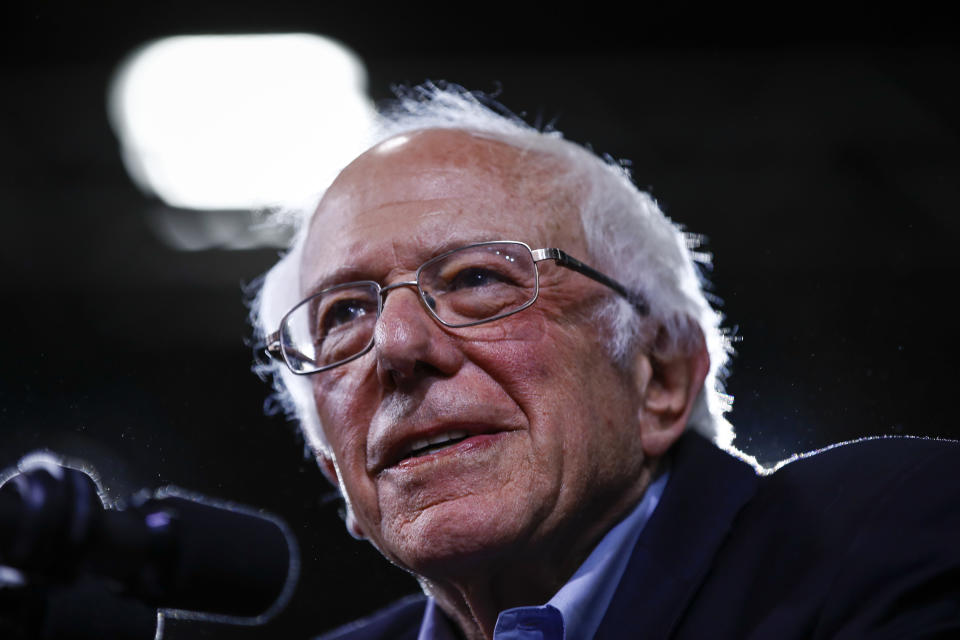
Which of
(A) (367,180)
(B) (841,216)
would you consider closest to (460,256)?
(A) (367,180)

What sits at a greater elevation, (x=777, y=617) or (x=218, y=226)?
(x=777, y=617)

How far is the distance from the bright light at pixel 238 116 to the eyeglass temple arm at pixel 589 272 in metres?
0.73

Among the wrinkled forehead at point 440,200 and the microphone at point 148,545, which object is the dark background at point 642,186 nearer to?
the wrinkled forehead at point 440,200

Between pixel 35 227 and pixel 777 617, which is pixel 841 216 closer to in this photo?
pixel 777 617

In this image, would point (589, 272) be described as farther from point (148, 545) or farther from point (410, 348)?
point (148, 545)

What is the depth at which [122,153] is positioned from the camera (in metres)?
2.72

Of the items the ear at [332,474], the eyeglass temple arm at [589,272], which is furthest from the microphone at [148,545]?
the ear at [332,474]

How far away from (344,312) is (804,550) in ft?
3.18

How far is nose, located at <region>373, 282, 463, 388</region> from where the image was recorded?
4.97 feet

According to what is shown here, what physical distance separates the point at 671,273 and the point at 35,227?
5.90 ft

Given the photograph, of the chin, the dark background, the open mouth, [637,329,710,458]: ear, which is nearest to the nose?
the open mouth

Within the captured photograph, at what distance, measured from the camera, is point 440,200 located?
169 centimetres

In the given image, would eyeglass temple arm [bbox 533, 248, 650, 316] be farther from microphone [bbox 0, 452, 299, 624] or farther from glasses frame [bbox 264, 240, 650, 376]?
microphone [bbox 0, 452, 299, 624]

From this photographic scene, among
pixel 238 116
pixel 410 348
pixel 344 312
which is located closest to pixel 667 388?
pixel 410 348
